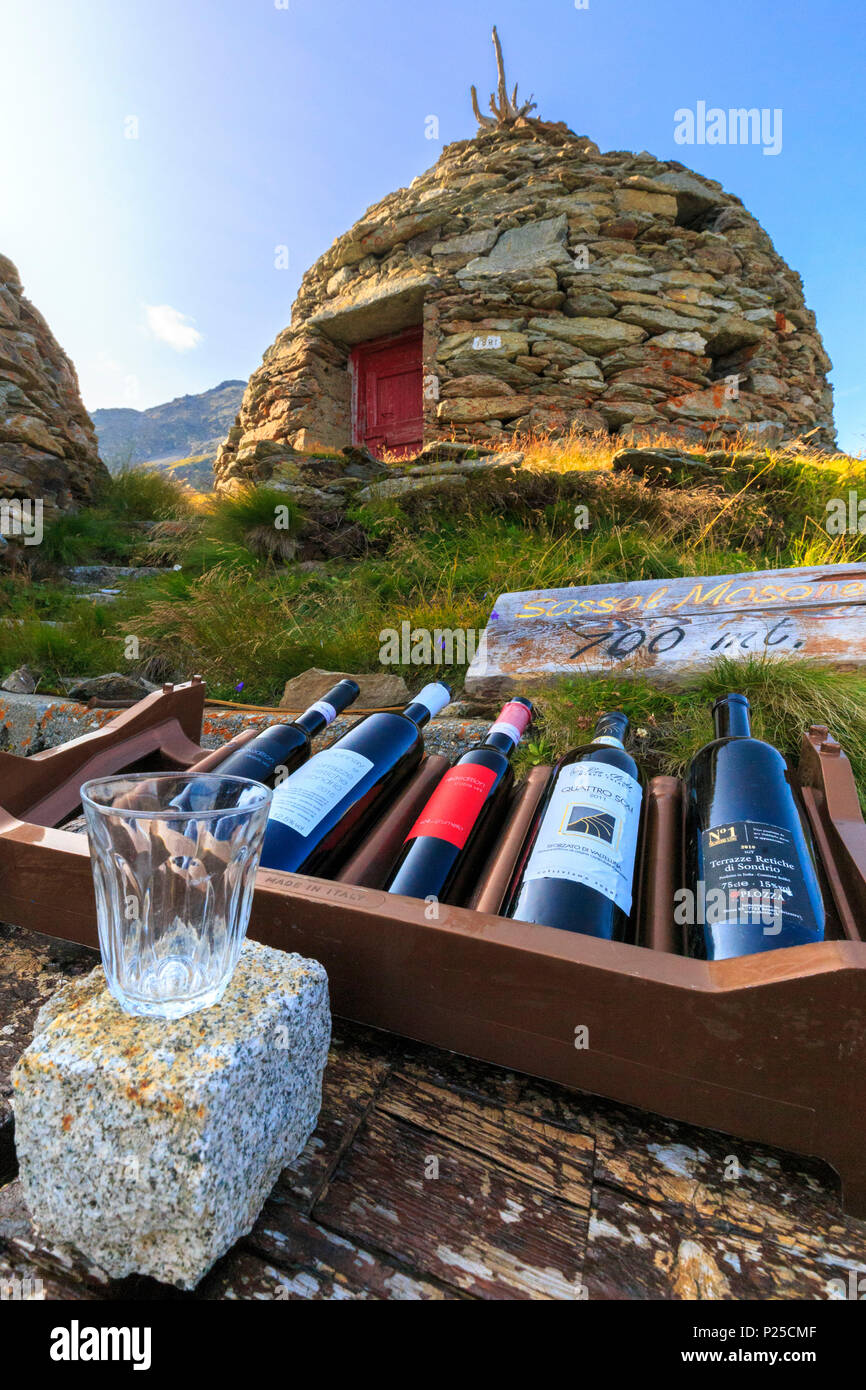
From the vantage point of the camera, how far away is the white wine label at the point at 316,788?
918mm

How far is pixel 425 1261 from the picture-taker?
0.49 m

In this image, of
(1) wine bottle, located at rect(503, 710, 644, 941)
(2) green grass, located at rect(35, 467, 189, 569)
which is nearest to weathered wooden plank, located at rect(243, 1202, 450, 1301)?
(1) wine bottle, located at rect(503, 710, 644, 941)

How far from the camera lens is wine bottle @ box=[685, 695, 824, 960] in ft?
2.34

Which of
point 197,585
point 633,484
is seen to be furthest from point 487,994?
point 633,484

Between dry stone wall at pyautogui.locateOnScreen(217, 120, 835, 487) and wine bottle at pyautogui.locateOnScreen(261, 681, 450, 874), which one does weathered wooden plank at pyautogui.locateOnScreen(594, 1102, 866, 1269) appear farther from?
dry stone wall at pyautogui.locateOnScreen(217, 120, 835, 487)

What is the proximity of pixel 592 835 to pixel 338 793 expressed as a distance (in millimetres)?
384

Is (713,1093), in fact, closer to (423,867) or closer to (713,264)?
(423,867)

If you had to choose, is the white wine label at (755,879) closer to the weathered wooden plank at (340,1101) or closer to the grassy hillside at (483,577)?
the weathered wooden plank at (340,1101)

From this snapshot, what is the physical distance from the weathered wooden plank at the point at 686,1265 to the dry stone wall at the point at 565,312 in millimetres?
6206

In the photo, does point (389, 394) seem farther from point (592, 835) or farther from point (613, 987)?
point (613, 987)

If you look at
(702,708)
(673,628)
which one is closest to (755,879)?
(702,708)

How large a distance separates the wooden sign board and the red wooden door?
5938 mm

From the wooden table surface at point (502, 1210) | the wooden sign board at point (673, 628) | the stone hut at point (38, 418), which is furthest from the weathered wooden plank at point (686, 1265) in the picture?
the stone hut at point (38, 418)

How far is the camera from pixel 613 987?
1.96ft
